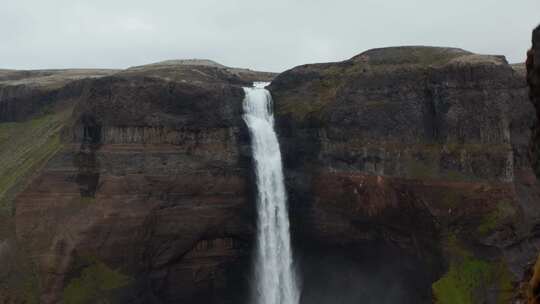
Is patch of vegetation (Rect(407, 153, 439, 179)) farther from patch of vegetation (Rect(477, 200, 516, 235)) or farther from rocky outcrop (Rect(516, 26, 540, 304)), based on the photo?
rocky outcrop (Rect(516, 26, 540, 304))

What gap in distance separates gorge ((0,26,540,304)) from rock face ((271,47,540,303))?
11cm

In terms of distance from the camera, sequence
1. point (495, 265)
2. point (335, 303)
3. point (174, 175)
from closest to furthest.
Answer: point (495, 265) → point (174, 175) → point (335, 303)

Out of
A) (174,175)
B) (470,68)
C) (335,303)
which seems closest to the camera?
(470,68)

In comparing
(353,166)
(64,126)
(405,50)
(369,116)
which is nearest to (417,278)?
(353,166)

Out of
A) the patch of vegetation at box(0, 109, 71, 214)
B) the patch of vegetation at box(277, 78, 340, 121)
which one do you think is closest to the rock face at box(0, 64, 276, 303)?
the patch of vegetation at box(0, 109, 71, 214)

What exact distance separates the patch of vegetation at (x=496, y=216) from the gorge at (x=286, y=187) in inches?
3.9

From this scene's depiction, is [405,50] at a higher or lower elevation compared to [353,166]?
higher

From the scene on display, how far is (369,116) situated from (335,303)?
54.0 feet

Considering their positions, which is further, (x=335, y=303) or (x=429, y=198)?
(x=335, y=303)

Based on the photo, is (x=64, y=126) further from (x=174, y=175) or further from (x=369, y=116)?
(x=369, y=116)

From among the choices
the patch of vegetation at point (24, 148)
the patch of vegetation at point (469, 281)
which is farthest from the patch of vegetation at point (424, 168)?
the patch of vegetation at point (24, 148)

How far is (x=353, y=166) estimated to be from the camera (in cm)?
4091

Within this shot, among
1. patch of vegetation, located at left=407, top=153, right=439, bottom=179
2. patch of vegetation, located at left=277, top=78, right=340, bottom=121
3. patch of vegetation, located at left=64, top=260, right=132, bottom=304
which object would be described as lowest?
patch of vegetation, located at left=64, top=260, right=132, bottom=304

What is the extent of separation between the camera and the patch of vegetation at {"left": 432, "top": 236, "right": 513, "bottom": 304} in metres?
34.0
